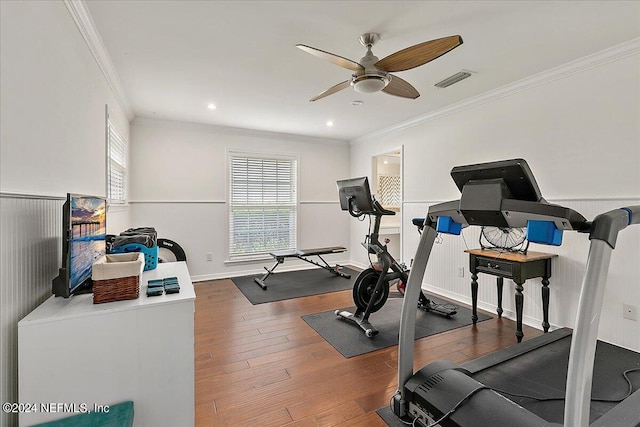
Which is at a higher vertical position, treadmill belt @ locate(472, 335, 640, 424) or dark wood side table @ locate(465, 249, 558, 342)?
dark wood side table @ locate(465, 249, 558, 342)

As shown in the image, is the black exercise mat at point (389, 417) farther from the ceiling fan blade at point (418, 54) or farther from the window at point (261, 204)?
the window at point (261, 204)

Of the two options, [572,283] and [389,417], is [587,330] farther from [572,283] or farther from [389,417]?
[572,283]

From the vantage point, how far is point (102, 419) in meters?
1.15

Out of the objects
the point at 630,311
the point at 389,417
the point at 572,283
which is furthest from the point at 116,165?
the point at 630,311

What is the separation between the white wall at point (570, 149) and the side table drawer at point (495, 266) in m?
0.59

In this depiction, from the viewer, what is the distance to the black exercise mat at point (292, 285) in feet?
13.1

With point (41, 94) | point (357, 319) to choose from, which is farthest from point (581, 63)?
point (41, 94)

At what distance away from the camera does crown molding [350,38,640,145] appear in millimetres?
2383

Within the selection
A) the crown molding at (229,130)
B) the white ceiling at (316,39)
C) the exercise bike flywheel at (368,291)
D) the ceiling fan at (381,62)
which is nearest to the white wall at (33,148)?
the white ceiling at (316,39)

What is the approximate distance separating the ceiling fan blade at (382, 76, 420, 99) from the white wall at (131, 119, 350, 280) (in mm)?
3085

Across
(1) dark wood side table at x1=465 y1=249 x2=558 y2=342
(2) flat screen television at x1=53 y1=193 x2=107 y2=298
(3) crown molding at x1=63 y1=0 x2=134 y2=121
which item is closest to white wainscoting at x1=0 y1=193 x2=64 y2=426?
(2) flat screen television at x1=53 y1=193 x2=107 y2=298

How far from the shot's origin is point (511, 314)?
3180mm

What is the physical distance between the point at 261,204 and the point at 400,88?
11.2 ft

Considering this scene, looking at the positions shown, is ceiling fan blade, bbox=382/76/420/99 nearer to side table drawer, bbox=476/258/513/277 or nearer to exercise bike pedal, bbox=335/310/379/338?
side table drawer, bbox=476/258/513/277
